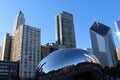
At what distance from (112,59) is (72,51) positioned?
12950cm

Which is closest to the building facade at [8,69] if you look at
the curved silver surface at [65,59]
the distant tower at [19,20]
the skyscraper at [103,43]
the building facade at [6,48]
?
the building facade at [6,48]

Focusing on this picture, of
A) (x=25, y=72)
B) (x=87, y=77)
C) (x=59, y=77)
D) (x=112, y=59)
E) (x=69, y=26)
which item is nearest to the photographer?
(x=59, y=77)

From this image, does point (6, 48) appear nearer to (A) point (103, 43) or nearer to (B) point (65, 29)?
(B) point (65, 29)

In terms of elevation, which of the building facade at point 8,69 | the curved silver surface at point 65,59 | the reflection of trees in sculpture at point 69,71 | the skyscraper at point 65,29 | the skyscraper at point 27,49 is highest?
the skyscraper at point 65,29

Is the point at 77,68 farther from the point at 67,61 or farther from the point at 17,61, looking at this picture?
the point at 17,61

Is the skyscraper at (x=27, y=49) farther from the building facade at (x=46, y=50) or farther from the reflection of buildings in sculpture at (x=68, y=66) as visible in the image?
the reflection of buildings in sculpture at (x=68, y=66)

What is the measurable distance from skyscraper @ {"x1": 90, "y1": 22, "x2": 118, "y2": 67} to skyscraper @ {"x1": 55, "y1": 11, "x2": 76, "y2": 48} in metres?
16.6

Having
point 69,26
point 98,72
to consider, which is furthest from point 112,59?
point 98,72

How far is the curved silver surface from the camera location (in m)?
9.29

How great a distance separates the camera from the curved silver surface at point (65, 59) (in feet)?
30.5

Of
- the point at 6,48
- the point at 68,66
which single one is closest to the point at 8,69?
the point at 6,48

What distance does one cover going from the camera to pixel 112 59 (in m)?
134

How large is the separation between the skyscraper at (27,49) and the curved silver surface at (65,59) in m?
88.8

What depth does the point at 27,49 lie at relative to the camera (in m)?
106
